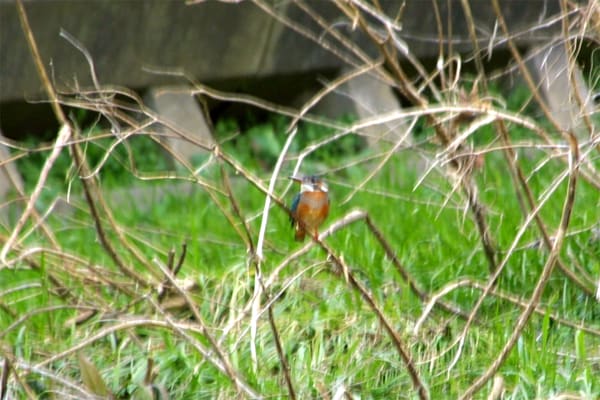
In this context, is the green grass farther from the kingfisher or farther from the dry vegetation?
the kingfisher

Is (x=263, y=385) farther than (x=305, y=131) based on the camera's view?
No

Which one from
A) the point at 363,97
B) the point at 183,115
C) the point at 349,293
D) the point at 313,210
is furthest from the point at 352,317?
the point at 363,97

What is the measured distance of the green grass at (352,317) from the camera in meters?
3.75

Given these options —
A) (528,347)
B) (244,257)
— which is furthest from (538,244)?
(244,257)

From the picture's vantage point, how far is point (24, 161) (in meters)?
6.93

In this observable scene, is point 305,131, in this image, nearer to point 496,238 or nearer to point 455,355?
point 496,238

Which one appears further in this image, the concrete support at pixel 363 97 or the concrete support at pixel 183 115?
the concrete support at pixel 363 97

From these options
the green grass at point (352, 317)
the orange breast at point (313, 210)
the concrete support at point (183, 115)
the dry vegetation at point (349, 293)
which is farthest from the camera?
the concrete support at point (183, 115)

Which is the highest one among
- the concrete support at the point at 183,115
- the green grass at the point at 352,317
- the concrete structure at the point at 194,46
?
the concrete structure at the point at 194,46

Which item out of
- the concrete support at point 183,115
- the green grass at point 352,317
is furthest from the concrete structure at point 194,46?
the green grass at point 352,317

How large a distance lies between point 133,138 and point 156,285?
316 centimetres

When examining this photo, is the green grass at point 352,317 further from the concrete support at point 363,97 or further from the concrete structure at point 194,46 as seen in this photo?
the concrete support at point 363,97

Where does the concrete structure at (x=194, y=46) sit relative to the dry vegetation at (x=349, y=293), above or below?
above

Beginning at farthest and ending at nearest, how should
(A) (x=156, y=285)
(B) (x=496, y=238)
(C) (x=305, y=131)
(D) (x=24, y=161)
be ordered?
1. (C) (x=305, y=131)
2. (D) (x=24, y=161)
3. (B) (x=496, y=238)
4. (A) (x=156, y=285)
